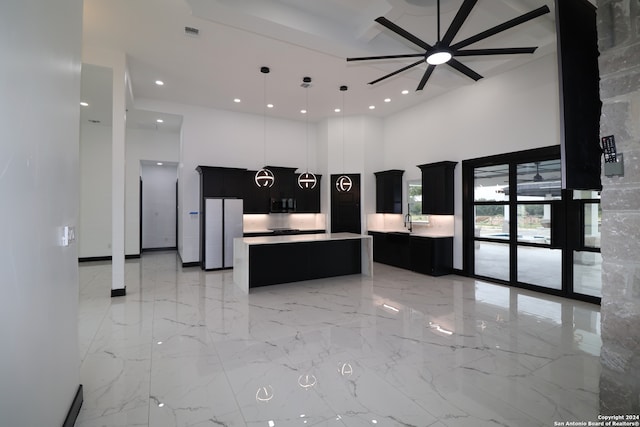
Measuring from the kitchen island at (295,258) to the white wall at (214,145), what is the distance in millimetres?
2768

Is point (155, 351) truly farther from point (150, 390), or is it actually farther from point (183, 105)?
point (183, 105)

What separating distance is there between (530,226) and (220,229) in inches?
266

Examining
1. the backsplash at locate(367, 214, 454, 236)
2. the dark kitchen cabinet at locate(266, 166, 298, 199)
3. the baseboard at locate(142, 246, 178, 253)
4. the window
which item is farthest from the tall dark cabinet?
the baseboard at locate(142, 246, 178, 253)

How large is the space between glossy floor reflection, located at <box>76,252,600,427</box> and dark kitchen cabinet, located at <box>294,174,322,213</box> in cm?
407

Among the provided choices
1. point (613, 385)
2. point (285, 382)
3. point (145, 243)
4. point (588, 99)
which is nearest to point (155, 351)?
point (285, 382)

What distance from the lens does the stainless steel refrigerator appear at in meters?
7.43

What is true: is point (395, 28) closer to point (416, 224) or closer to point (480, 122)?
point (480, 122)

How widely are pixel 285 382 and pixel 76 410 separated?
5.10 ft

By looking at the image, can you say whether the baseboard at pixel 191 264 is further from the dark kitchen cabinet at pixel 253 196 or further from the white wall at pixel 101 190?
the white wall at pixel 101 190

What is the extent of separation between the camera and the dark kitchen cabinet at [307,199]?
30.1 feet

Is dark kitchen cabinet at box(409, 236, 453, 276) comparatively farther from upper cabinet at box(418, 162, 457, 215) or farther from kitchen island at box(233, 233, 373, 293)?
kitchen island at box(233, 233, 373, 293)

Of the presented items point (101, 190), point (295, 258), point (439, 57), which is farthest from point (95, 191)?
point (439, 57)

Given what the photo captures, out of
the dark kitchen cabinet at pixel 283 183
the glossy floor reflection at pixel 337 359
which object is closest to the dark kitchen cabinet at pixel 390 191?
the dark kitchen cabinet at pixel 283 183

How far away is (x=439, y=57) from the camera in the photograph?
139 inches
